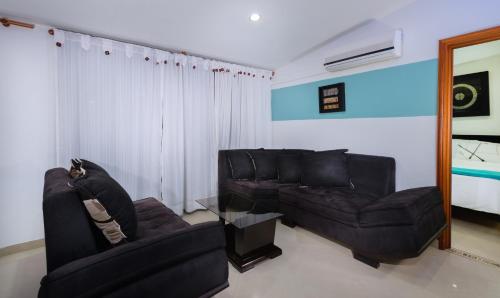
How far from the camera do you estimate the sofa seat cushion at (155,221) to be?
1801 mm

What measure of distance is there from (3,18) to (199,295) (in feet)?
9.51

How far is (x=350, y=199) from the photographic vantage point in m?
2.52

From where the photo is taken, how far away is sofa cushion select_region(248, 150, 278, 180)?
3.52m

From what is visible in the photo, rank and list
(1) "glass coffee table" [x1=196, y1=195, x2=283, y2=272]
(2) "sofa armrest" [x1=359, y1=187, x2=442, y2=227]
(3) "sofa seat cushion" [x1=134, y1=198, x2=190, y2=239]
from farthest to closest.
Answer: (1) "glass coffee table" [x1=196, y1=195, x2=283, y2=272] → (2) "sofa armrest" [x1=359, y1=187, x2=442, y2=227] → (3) "sofa seat cushion" [x1=134, y1=198, x2=190, y2=239]

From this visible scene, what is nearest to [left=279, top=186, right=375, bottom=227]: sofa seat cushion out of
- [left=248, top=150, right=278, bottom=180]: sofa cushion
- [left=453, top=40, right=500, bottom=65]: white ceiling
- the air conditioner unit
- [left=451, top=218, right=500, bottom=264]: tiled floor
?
[left=248, top=150, right=278, bottom=180]: sofa cushion

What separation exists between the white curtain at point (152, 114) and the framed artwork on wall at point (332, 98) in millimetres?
1139

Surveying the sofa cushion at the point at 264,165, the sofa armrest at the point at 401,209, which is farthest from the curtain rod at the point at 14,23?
the sofa armrest at the point at 401,209

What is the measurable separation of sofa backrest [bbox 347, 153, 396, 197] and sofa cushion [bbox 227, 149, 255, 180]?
53.3 inches

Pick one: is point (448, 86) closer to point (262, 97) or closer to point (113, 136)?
point (262, 97)

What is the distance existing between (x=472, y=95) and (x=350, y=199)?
285 cm

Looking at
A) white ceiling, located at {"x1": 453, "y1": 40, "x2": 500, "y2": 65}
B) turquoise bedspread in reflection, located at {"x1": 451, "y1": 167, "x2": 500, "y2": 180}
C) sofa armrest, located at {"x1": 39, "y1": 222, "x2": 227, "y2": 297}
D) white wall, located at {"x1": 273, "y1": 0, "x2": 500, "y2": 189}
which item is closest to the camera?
sofa armrest, located at {"x1": 39, "y1": 222, "x2": 227, "y2": 297}

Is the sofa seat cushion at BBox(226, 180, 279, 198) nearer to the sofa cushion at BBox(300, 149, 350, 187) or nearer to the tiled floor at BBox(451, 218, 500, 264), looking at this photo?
the sofa cushion at BBox(300, 149, 350, 187)

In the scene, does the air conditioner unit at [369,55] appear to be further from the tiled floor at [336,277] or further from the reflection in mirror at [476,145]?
the tiled floor at [336,277]

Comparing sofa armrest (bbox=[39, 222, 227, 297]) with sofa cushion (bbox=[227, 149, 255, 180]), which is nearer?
sofa armrest (bbox=[39, 222, 227, 297])
